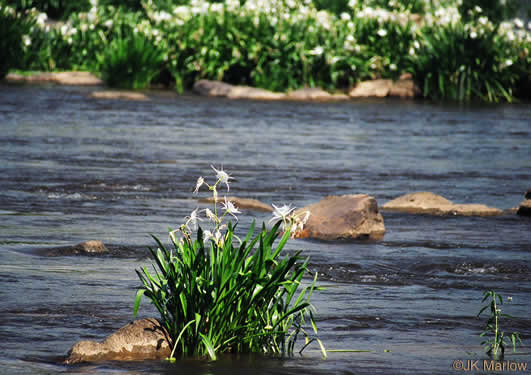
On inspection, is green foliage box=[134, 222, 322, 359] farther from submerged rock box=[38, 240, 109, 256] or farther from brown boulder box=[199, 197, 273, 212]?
brown boulder box=[199, 197, 273, 212]

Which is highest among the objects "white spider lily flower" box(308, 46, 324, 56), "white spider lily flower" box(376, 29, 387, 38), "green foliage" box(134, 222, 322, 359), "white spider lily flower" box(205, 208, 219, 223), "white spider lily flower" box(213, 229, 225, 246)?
"white spider lily flower" box(376, 29, 387, 38)

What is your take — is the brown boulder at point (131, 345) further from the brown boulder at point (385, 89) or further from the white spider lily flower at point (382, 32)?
the white spider lily flower at point (382, 32)

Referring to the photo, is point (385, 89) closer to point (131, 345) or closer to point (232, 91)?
point (232, 91)

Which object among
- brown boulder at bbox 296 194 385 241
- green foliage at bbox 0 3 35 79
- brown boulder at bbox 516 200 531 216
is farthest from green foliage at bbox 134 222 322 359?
green foliage at bbox 0 3 35 79

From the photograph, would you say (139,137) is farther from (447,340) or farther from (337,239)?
(447,340)

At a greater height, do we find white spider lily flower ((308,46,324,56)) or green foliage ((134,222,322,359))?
white spider lily flower ((308,46,324,56))

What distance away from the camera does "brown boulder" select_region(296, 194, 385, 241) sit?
821 cm

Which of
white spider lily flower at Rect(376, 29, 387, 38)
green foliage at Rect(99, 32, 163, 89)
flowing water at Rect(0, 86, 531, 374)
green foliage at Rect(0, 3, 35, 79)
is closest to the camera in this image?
flowing water at Rect(0, 86, 531, 374)

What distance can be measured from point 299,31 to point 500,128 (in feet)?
22.9

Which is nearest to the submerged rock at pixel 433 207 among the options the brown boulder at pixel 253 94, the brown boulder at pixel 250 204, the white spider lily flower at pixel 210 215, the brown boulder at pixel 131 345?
the brown boulder at pixel 250 204

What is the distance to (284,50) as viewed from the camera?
75.7 feet

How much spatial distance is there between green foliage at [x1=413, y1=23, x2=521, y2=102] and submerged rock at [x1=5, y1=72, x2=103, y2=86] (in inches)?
274

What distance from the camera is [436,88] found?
76.7 feet

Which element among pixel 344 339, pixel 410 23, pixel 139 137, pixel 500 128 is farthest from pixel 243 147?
pixel 410 23
